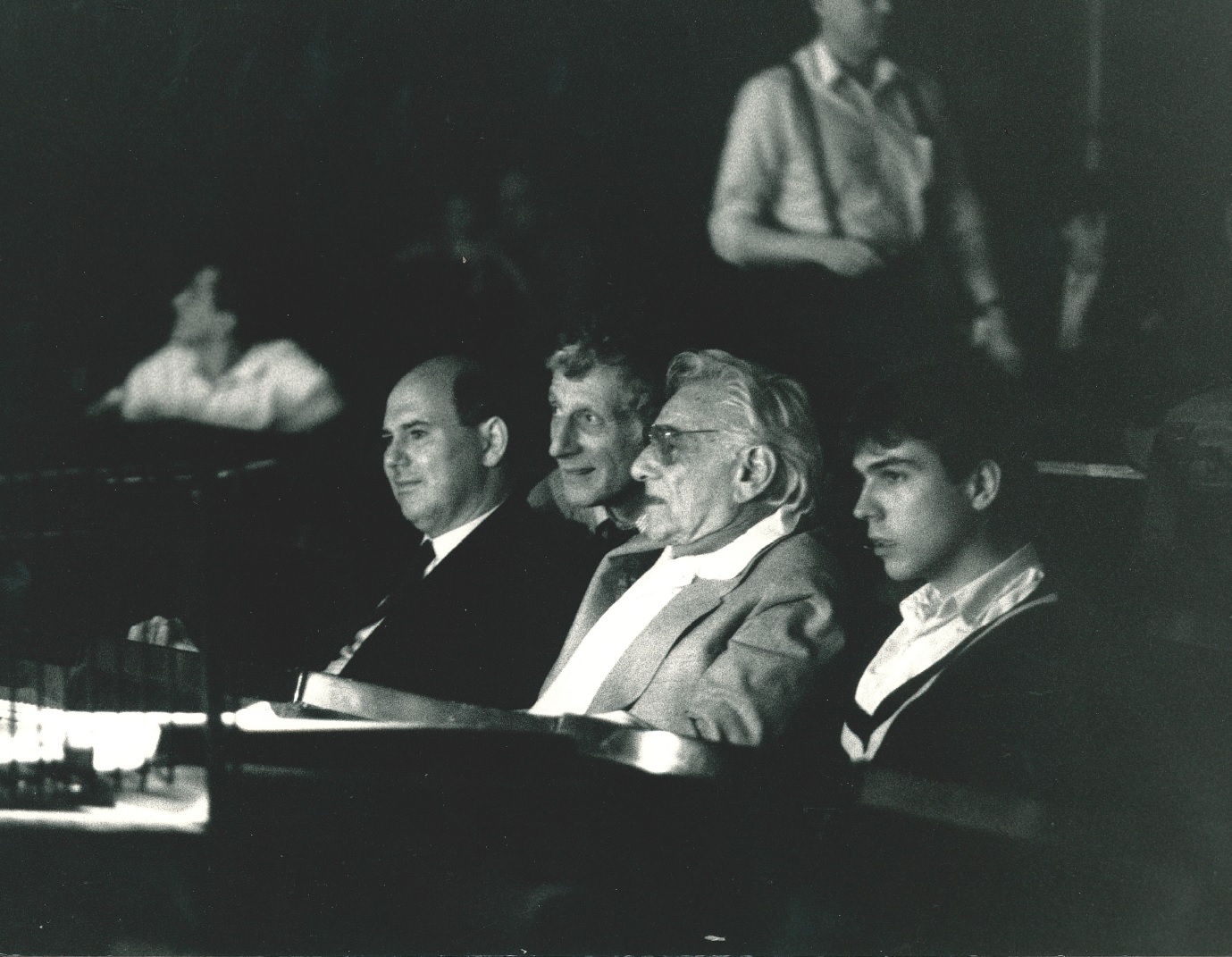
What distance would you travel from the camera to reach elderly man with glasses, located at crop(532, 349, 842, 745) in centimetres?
321

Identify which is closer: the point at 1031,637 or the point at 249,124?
the point at 1031,637

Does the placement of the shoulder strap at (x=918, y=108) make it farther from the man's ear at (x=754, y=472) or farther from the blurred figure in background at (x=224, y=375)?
the blurred figure in background at (x=224, y=375)

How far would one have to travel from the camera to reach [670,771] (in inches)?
127

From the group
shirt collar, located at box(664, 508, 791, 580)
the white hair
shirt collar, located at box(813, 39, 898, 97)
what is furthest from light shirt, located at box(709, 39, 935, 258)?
shirt collar, located at box(664, 508, 791, 580)

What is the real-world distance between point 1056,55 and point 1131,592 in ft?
4.42

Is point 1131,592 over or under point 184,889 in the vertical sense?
over

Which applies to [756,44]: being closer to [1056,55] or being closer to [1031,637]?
[1056,55]

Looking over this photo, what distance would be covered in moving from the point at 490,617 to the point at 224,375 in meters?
0.94

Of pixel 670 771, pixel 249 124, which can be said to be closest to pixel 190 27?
pixel 249 124

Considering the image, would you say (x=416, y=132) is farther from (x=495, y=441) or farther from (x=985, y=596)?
(x=985, y=596)

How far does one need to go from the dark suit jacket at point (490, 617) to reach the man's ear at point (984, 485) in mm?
932

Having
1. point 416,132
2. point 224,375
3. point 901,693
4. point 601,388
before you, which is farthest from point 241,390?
point 901,693

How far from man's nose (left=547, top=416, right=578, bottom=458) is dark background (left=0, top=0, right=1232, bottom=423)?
1.21ft

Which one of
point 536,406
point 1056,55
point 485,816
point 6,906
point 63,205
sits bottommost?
point 6,906
